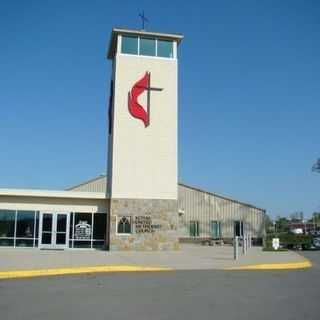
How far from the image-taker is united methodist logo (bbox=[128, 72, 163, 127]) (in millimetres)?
30156

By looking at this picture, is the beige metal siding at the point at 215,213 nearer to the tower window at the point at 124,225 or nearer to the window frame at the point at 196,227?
the window frame at the point at 196,227

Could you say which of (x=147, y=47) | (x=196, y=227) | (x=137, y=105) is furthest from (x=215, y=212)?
(x=147, y=47)

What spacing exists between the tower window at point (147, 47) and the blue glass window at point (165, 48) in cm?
39

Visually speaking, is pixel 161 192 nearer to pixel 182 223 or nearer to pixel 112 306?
pixel 182 223

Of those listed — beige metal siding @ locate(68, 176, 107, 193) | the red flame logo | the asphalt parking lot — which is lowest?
the asphalt parking lot

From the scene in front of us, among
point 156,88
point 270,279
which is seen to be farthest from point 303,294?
point 156,88

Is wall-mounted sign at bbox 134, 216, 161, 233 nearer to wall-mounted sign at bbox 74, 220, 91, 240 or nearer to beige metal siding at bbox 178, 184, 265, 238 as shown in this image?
wall-mounted sign at bbox 74, 220, 91, 240

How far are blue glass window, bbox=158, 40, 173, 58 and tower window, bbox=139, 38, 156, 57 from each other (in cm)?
39

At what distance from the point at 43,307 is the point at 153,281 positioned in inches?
194

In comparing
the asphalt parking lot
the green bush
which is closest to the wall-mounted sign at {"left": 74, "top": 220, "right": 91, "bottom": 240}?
the asphalt parking lot

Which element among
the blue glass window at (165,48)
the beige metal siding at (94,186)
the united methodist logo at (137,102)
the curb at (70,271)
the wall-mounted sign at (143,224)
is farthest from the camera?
the beige metal siding at (94,186)

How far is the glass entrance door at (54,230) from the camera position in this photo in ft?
96.6

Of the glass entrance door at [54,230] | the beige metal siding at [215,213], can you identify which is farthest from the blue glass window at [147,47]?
the beige metal siding at [215,213]

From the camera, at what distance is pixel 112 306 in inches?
380
